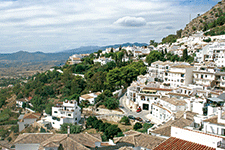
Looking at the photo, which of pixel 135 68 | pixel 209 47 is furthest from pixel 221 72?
pixel 135 68

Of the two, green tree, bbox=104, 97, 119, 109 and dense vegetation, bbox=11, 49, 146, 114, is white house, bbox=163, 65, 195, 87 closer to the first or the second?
dense vegetation, bbox=11, 49, 146, 114

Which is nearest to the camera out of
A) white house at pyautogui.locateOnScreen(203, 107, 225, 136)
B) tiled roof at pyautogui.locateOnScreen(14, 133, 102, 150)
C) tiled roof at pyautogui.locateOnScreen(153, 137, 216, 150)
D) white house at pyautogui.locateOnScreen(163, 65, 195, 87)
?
tiled roof at pyautogui.locateOnScreen(153, 137, 216, 150)

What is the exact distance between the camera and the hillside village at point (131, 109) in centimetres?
1550

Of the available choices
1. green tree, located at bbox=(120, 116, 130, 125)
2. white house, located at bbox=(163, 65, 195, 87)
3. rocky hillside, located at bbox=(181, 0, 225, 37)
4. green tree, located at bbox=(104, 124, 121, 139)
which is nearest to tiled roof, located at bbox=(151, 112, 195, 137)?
green tree, located at bbox=(104, 124, 121, 139)

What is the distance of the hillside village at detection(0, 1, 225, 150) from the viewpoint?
15.5 metres

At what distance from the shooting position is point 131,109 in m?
34.2

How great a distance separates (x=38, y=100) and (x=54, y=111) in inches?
768

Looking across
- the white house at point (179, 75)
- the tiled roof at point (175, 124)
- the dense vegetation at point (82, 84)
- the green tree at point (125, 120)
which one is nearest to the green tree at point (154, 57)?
the dense vegetation at point (82, 84)

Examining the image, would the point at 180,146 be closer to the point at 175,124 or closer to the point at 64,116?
the point at 175,124

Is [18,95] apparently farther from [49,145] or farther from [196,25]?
[196,25]

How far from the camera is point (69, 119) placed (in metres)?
31.6

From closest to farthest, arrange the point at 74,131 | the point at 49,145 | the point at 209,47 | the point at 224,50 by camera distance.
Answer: the point at 49,145 → the point at 74,131 → the point at 224,50 → the point at 209,47

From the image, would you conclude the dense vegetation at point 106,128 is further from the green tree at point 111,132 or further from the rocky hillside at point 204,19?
the rocky hillside at point 204,19

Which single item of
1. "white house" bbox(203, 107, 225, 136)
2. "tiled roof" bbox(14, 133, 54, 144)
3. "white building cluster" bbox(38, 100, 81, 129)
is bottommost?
"white building cluster" bbox(38, 100, 81, 129)
